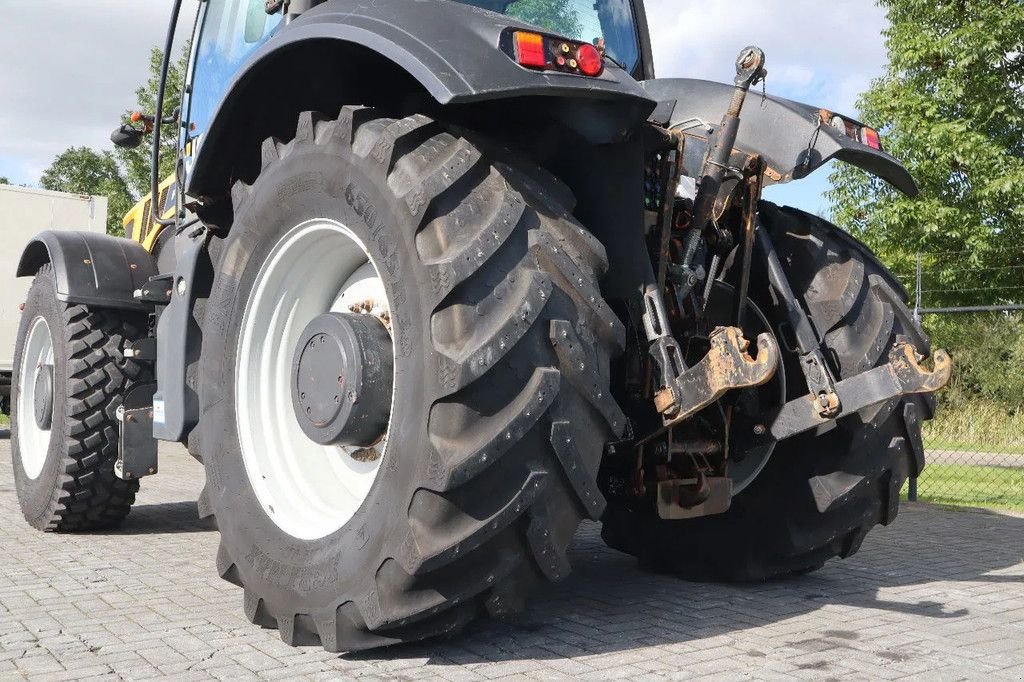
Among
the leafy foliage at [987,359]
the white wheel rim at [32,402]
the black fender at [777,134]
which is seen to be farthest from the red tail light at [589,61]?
the leafy foliage at [987,359]

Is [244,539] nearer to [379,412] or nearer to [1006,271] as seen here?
[379,412]

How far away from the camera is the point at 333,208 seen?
337 centimetres

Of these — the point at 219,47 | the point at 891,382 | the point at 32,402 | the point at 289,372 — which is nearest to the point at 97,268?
the point at 32,402

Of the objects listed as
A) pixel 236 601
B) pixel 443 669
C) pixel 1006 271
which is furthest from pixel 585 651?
pixel 1006 271

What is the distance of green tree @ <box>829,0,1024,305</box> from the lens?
1492cm

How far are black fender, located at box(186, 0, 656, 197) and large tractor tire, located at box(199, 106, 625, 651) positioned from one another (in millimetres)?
229

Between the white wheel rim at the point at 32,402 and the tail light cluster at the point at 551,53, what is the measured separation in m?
4.28

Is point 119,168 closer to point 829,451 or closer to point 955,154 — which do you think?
point 955,154

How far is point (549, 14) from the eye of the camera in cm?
470

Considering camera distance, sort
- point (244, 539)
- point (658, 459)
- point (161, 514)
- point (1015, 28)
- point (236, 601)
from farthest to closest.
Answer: point (1015, 28) < point (161, 514) < point (236, 601) < point (658, 459) < point (244, 539)

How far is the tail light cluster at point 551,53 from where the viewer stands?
2945 mm

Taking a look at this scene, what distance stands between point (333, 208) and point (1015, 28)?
14.8 metres

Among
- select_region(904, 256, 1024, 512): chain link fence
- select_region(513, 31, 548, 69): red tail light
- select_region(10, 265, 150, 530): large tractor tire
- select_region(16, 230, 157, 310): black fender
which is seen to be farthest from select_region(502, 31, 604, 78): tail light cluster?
select_region(904, 256, 1024, 512): chain link fence

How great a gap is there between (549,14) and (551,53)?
184 centimetres
